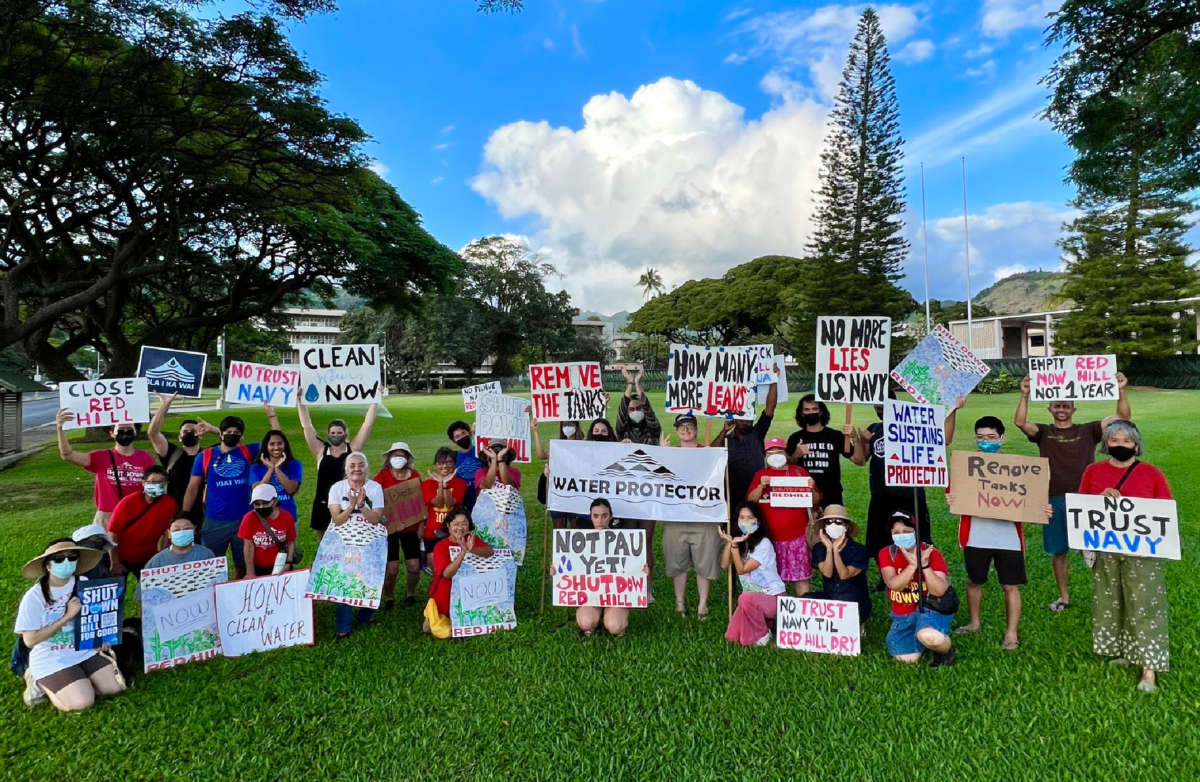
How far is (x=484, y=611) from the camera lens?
5.02 metres

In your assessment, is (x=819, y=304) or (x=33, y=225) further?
(x=819, y=304)

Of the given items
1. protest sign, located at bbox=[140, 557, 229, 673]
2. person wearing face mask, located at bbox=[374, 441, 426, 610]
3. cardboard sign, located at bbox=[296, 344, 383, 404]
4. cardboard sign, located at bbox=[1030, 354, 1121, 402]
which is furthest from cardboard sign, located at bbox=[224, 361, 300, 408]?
cardboard sign, located at bbox=[1030, 354, 1121, 402]

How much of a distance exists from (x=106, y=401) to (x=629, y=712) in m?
5.39

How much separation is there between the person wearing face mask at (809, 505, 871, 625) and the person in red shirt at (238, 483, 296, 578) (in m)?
4.26

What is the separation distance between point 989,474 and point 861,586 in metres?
1.26

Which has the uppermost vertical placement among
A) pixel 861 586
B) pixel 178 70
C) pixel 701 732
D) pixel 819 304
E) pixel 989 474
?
pixel 178 70

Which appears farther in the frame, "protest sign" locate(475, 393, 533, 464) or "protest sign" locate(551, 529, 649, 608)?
"protest sign" locate(475, 393, 533, 464)

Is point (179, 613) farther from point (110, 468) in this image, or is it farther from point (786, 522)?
point (786, 522)

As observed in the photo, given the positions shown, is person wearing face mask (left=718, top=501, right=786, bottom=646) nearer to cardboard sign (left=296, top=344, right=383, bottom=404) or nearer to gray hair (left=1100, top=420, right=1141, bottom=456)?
gray hair (left=1100, top=420, right=1141, bottom=456)

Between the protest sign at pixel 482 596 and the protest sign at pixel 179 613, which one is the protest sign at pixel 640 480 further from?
the protest sign at pixel 179 613

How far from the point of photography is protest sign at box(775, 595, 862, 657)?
14.6ft

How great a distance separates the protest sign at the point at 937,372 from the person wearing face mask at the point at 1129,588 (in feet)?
3.87

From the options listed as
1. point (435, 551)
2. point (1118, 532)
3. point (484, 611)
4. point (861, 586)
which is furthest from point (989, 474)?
point (435, 551)

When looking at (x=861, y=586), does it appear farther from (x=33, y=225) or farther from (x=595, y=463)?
(x=33, y=225)
